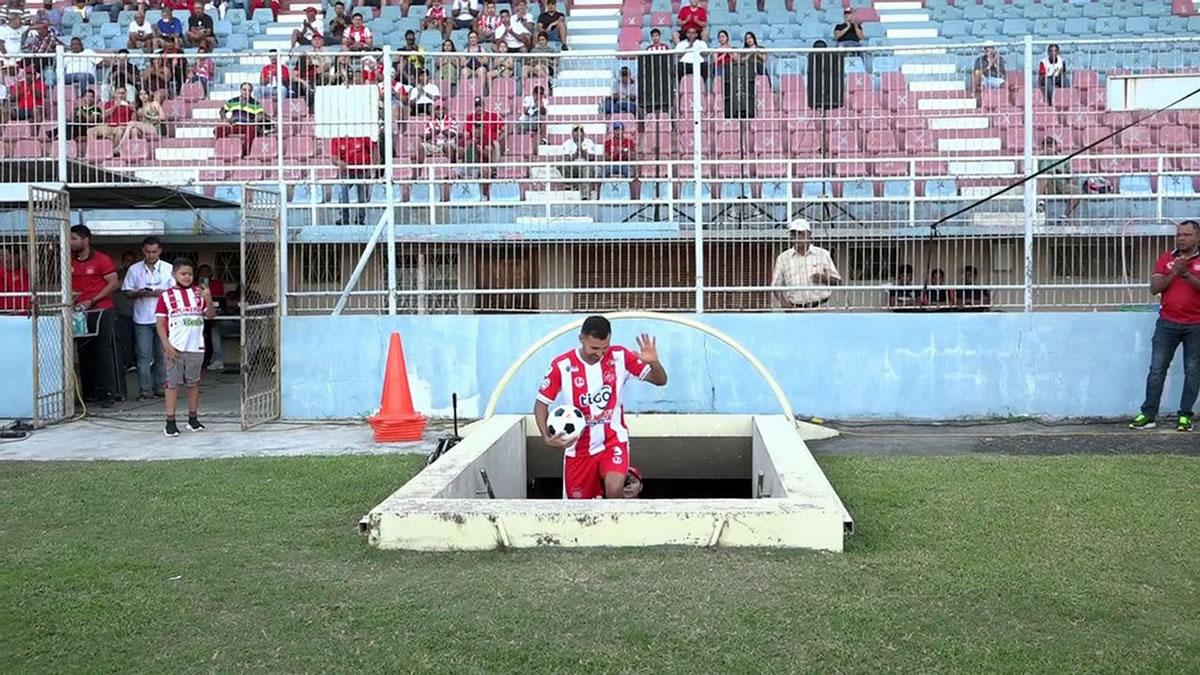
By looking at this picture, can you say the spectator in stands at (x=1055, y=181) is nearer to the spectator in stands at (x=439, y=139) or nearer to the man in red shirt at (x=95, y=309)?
the spectator in stands at (x=439, y=139)

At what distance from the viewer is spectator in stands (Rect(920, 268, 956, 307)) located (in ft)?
38.4

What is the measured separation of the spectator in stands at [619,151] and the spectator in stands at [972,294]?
3.44 m

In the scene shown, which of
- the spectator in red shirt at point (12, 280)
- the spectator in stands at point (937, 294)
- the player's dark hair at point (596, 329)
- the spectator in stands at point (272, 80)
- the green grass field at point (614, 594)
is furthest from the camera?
the spectator in red shirt at point (12, 280)

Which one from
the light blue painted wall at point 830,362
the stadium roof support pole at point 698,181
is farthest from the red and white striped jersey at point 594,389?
the stadium roof support pole at point 698,181

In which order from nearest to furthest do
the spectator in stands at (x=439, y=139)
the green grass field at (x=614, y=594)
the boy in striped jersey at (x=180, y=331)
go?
the green grass field at (x=614, y=594)
the boy in striped jersey at (x=180, y=331)
the spectator in stands at (x=439, y=139)

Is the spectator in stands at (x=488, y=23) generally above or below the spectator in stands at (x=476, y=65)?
above

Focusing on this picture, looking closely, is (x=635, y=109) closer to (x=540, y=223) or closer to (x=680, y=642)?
(x=540, y=223)

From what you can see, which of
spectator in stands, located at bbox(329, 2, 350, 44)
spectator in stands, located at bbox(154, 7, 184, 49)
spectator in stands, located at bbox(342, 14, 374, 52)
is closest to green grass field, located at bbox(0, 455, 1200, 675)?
spectator in stands, located at bbox(342, 14, 374, 52)

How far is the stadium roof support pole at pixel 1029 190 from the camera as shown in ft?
37.4

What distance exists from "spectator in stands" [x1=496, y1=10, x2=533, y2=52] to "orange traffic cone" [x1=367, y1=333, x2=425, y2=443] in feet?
31.3

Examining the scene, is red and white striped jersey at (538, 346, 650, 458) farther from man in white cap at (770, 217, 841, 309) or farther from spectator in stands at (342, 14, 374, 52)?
spectator in stands at (342, 14, 374, 52)

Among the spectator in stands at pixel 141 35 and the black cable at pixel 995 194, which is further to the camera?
the spectator in stands at pixel 141 35

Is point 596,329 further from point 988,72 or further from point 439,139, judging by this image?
point 988,72

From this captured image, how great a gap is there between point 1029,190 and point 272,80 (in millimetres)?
7785
